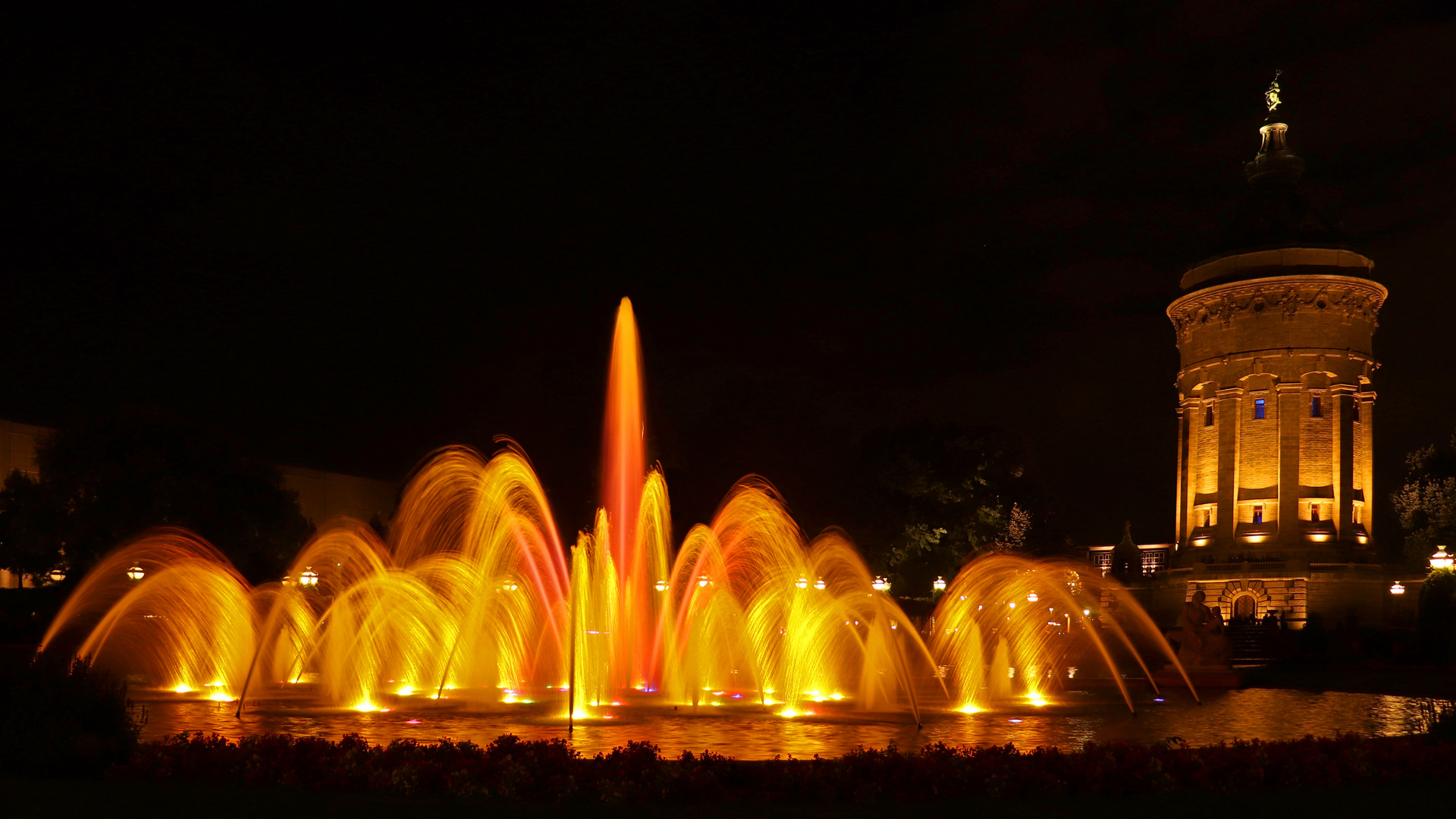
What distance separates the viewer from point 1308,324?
64.5m

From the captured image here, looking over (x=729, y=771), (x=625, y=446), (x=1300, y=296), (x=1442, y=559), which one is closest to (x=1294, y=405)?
(x=1300, y=296)

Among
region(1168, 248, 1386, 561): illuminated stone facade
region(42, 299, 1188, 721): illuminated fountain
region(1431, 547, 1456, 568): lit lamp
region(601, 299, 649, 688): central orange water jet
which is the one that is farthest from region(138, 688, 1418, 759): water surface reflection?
region(1168, 248, 1386, 561): illuminated stone facade

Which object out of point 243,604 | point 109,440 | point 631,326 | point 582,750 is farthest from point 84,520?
point 582,750

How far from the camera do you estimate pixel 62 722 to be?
1170 centimetres

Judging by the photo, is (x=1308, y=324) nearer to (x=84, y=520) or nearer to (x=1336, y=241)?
(x=1336, y=241)

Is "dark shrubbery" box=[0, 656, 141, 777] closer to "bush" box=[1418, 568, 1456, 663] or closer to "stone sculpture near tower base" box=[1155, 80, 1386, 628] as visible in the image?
"bush" box=[1418, 568, 1456, 663]

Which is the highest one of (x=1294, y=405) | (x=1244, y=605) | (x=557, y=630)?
(x=1294, y=405)

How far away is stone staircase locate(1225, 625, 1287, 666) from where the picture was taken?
3844 centimetres

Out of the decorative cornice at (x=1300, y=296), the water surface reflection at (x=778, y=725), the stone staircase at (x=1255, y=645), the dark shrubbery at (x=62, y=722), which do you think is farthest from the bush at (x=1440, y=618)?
the dark shrubbery at (x=62, y=722)

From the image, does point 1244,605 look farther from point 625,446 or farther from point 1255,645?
point 625,446

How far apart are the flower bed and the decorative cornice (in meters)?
57.3

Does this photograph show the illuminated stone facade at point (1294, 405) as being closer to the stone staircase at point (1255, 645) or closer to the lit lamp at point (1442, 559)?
the stone staircase at point (1255, 645)

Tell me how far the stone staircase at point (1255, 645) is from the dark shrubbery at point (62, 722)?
107ft

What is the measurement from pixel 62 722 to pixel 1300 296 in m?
64.1
